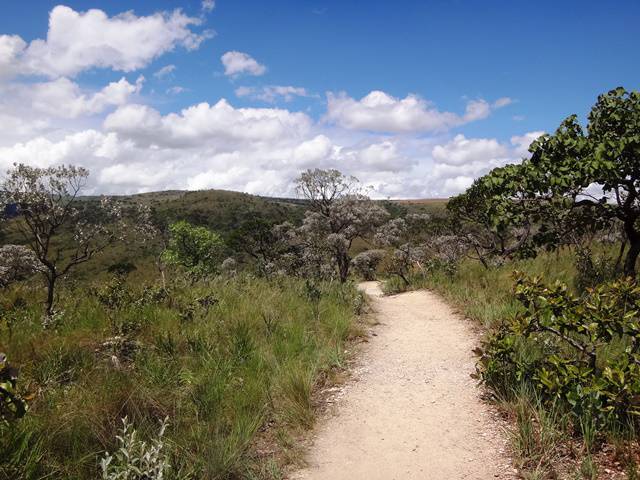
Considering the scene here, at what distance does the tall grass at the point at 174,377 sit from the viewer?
340 centimetres

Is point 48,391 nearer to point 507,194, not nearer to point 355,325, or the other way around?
point 355,325

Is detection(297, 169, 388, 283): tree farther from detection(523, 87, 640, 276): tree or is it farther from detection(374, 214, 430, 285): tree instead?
detection(523, 87, 640, 276): tree

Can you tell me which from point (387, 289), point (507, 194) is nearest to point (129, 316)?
point (507, 194)

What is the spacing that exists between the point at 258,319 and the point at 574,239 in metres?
8.09

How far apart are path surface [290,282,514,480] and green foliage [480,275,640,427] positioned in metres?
0.59

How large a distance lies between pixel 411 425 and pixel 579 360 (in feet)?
5.97

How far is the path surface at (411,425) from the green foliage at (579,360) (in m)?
0.59

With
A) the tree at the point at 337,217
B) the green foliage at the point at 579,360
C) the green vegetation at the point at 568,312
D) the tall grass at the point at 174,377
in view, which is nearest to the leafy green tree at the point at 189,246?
the tree at the point at 337,217

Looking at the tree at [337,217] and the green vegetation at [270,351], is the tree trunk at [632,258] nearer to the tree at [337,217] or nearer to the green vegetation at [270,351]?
the green vegetation at [270,351]

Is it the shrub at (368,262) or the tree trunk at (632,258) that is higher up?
the tree trunk at (632,258)

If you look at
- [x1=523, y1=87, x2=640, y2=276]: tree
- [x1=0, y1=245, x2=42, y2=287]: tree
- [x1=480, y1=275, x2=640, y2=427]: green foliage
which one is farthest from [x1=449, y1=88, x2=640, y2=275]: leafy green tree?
[x1=0, y1=245, x2=42, y2=287]: tree

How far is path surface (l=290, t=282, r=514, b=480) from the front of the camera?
378cm

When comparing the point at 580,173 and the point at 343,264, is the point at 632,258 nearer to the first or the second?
the point at 580,173

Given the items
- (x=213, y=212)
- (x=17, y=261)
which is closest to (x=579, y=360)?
(x=17, y=261)
